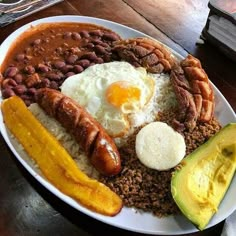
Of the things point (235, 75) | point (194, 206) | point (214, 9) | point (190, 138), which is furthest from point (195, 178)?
point (214, 9)

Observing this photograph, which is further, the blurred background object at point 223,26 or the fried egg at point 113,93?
the blurred background object at point 223,26

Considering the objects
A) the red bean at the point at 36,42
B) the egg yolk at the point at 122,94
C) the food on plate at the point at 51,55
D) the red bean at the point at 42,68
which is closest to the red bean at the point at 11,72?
the food on plate at the point at 51,55

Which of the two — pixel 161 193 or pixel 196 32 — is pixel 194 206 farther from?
pixel 196 32

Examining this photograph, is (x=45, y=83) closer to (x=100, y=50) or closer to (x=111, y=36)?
(x=100, y=50)

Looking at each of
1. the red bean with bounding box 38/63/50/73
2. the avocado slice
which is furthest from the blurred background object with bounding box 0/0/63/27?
the avocado slice

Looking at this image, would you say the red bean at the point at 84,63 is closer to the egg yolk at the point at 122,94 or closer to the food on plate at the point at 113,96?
the food on plate at the point at 113,96
